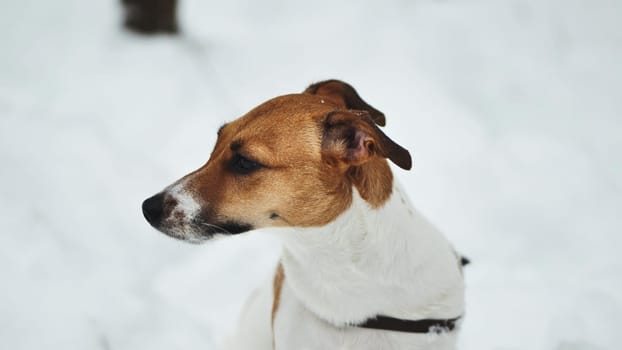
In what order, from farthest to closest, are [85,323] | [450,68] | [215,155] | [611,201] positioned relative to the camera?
[450,68] < [611,201] < [85,323] < [215,155]

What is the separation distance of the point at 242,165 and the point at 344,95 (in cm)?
68

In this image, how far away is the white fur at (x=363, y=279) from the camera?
2.48 metres

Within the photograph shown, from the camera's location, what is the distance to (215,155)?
2553 millimetres

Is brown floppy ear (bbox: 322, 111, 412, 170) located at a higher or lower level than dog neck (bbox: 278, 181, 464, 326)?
higher

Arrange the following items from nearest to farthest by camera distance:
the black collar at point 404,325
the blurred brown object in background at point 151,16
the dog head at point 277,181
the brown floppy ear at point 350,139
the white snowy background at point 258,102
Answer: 1. the brown floppy ear at point 350,139
2. the dog head at point 277,181
3. the black collar at point 404,325
4. the white snowy background at point 258,102
5. the blurred brown object in background at point 151,16

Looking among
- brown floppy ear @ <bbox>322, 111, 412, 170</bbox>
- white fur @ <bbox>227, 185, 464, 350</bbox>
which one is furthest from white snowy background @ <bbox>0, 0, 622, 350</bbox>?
brown floppy ear @ <bbox>322, 111, 412, 170</bbox>

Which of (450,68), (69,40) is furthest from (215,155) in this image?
(69,40)

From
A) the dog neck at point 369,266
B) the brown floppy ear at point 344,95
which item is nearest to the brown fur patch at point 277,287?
the dog neck at point 369,266

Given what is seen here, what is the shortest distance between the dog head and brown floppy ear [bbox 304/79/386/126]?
0.36 meters

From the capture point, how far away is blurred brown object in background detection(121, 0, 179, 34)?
593 cm

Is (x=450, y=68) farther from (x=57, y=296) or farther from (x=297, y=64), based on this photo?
(x=57, y=296)

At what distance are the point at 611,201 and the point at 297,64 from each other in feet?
9.92

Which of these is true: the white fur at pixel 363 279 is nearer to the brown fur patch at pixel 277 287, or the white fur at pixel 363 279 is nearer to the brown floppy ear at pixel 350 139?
the brown fur patch at pixel 277 287

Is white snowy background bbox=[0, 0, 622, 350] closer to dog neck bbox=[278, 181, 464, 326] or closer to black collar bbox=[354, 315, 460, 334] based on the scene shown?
black collar bbox=[354, 315, 460, 334]
